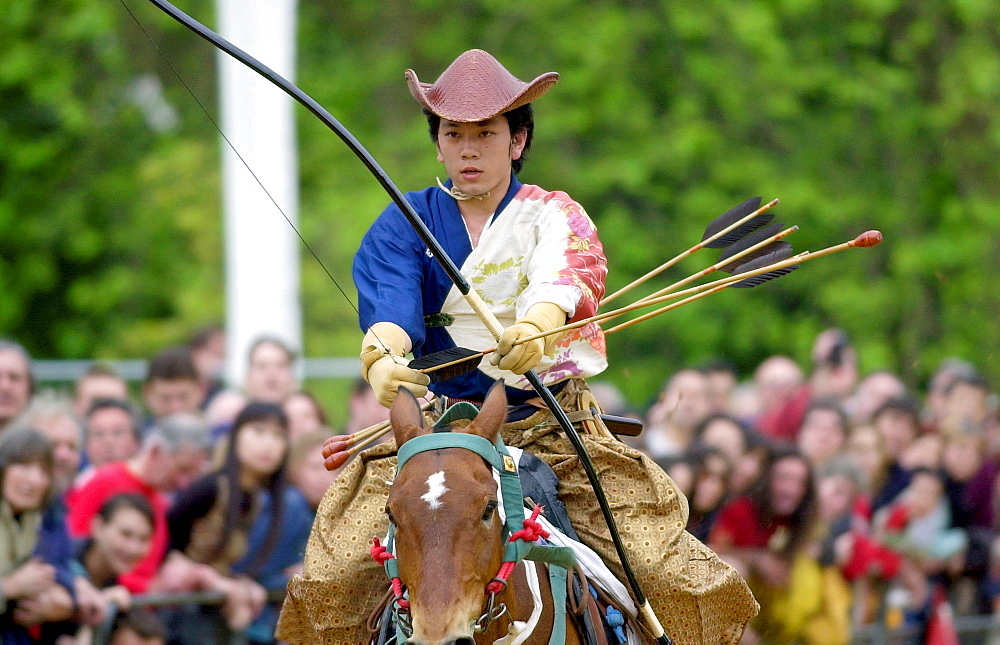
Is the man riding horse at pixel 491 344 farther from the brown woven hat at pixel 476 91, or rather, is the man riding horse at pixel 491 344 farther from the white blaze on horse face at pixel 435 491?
the white blaze on horse face at pixel 435 491

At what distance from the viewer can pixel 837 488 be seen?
974cm

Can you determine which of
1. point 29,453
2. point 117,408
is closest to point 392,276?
point 29,453

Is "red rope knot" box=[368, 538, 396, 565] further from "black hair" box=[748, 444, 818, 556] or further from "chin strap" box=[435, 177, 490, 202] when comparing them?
"black hair" box=[748, 444, 818, 556]

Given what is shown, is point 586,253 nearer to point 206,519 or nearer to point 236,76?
point 206,519

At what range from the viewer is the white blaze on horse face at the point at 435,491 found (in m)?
3.77

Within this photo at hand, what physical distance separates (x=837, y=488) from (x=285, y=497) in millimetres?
3939

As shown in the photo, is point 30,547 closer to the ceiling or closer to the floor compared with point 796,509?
closer to the ceiling

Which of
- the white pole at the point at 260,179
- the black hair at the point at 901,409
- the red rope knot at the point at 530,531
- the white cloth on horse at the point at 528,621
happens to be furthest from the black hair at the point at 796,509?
the red rope knot at the point at 530,531

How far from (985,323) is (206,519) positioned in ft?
44.2

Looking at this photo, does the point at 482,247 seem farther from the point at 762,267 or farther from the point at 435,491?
the point at 435,491

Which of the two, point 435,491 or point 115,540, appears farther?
point 115,540

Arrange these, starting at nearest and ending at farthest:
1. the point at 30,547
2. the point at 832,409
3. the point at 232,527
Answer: the point at 30,547 < the point at 232,527 < the point at 832,409

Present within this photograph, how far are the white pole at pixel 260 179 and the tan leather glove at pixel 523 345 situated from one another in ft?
22.2

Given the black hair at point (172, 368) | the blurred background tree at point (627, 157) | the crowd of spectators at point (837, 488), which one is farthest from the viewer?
the blurred background tree at point (627, 157)
